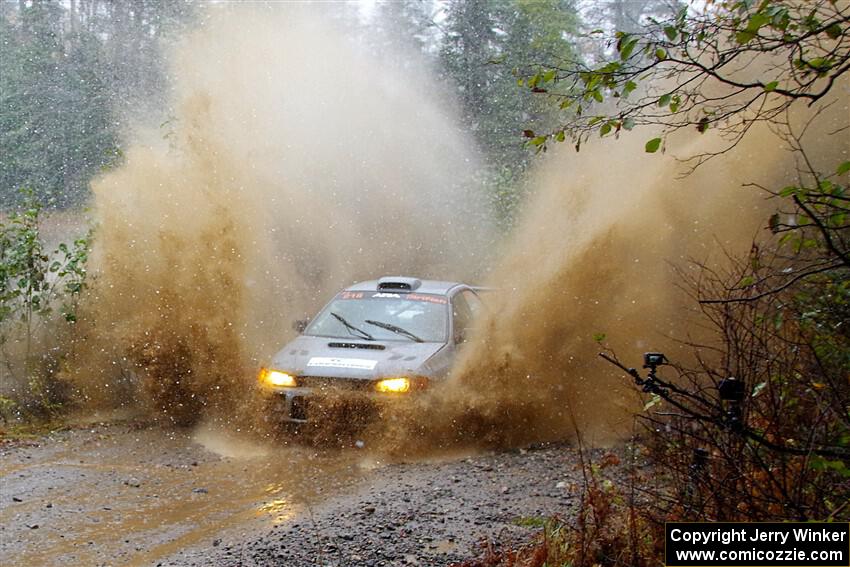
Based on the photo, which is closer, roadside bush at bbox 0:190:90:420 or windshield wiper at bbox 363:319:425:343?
windshield wiper at bbox 363:319:425:343

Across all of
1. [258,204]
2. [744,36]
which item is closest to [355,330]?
[258,204]

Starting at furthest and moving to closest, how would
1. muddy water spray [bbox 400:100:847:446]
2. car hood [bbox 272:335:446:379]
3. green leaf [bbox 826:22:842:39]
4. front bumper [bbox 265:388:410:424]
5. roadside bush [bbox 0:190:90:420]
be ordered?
1. roadside bush [bbox 0:190:90:420]
2. muddy water spray [bbox 400:100:847:446]
3. car hood [bbox 272:335:446:379]
4. front bumper [bbox 265:388:410:424]
5. green leaf [bbox 826:22:842:39]

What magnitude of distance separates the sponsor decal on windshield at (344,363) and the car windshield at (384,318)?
669mm

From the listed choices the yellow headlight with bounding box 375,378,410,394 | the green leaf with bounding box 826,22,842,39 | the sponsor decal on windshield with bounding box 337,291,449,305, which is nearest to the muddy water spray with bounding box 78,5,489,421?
the sponsor decal on windshield with bounding box 337,291,449,305

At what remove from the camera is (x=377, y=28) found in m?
27.9

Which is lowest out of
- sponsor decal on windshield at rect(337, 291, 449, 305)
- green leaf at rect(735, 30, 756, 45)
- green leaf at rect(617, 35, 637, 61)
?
sponsor decal on windshield at rect(337, 291, 449, 305)

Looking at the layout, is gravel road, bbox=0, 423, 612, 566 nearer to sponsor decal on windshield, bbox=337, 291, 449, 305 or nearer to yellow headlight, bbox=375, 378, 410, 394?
yellow headlight, bbox=375, 378, 410, 394

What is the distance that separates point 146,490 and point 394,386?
2.50 meters

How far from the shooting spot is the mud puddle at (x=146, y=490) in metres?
5.33

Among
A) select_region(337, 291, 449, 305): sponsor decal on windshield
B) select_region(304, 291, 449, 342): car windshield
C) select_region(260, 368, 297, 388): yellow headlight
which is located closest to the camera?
select_region(260, 368, 297, 388): yellow headlight

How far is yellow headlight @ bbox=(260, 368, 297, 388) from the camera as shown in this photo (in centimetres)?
787

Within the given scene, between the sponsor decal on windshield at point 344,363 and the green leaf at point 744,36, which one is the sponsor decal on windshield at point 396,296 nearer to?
the sponsor decal on windshield at point 344,363

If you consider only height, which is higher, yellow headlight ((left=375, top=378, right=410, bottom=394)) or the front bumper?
yellow headlight ((left=375, top=378, right=410, bottom=394))

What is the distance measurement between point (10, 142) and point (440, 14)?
15.0 m
